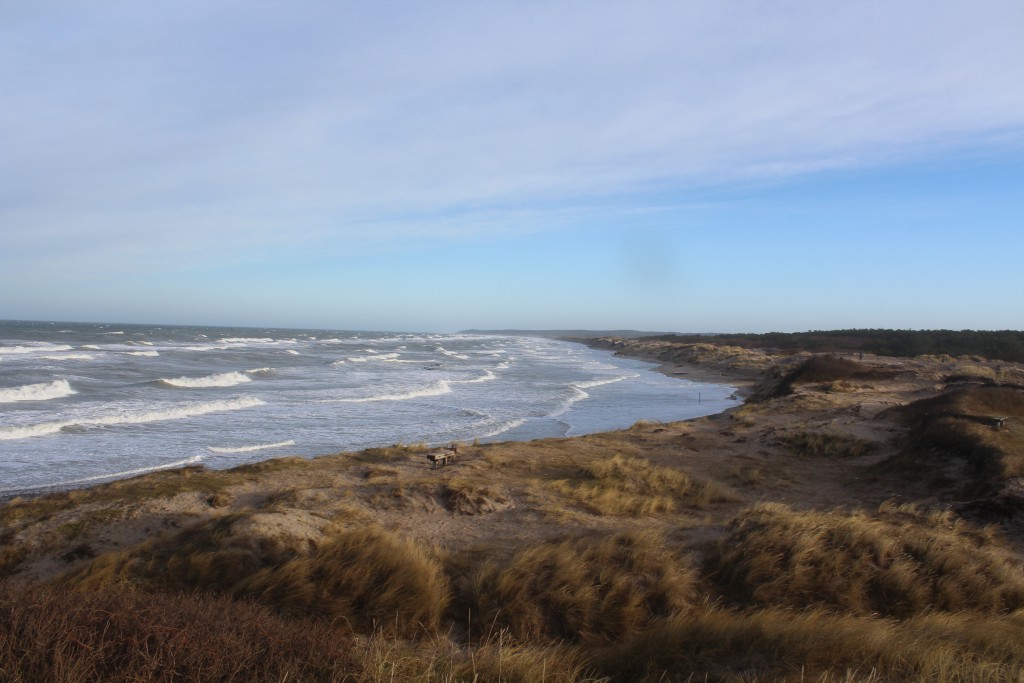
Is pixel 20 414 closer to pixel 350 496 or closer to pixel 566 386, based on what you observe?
pixel 350 496

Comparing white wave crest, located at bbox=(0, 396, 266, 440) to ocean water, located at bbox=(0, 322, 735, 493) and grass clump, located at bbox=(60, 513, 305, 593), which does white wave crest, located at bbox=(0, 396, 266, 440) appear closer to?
ocean water, located at bbox=(0, 322, 735, 493)

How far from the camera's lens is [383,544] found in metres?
6.45

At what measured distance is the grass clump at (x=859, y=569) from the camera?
6.24 m

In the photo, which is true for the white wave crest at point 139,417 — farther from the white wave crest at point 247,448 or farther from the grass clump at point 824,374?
the grass clump at point 824,374

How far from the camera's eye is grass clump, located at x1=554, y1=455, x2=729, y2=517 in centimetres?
962

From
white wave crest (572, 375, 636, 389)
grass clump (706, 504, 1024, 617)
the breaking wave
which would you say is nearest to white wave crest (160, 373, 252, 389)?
the breaking wave

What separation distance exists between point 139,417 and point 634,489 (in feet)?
54.4

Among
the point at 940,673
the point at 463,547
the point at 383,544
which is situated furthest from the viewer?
the point at 463,547

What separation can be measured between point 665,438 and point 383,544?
36.5 feet

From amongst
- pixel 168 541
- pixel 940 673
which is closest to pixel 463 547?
pixel 168 541

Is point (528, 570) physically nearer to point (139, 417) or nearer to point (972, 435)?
point (972, 435)

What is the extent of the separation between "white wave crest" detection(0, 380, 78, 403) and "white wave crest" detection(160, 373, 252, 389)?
4281 mm

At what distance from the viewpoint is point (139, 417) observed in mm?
19844

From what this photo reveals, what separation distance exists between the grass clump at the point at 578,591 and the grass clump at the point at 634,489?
2.80 metres
